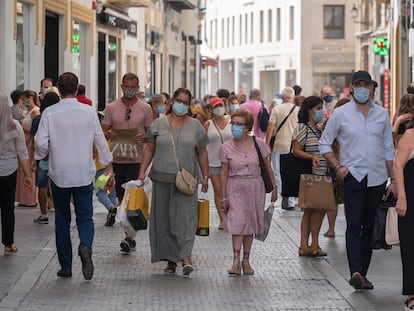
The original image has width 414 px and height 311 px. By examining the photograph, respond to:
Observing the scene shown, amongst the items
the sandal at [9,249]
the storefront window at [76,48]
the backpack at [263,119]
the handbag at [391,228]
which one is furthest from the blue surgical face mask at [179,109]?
the storefront window at [76,48]

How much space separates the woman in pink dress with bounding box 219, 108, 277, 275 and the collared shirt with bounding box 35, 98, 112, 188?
1.58 meters

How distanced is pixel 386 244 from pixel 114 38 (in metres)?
27.0

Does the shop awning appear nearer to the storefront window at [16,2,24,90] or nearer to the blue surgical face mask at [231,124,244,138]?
the storefront window at [16,2,24,90]

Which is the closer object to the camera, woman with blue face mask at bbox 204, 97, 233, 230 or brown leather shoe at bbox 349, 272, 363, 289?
brown leather shoe at bbox 349, 272, 363, 289

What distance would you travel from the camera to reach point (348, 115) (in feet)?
40.5

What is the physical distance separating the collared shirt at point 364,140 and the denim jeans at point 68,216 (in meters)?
2.27

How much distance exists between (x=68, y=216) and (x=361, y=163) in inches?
110

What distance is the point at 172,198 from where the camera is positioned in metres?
13.5

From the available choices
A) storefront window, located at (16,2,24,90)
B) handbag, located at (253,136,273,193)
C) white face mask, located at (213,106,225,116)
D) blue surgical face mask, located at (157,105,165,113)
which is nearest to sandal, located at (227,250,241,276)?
handbag, located at (253,136,273,193)

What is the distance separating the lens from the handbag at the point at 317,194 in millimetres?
14656

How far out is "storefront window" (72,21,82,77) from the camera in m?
31.9

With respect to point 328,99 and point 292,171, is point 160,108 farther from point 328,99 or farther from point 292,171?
point 292,171

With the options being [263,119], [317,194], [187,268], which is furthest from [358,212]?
[263,119]

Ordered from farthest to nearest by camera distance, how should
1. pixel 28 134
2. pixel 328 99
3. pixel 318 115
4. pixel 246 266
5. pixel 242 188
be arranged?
1. pixel 328 99
2. pixel 28 134
3. pixel 318 115
4. pixel 242 188
5. pixel 246 266
